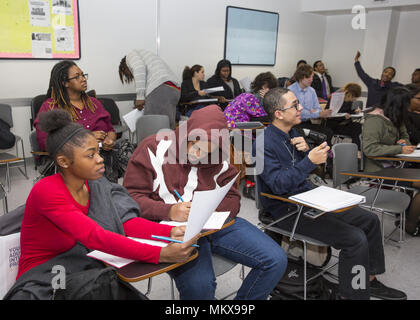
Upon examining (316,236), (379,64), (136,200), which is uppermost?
(379,64)

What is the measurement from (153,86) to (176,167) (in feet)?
8.10

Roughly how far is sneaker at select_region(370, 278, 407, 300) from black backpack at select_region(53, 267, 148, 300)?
1.78 meters

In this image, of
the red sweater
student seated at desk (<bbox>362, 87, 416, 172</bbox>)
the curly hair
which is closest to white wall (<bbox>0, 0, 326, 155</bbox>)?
the curly hair

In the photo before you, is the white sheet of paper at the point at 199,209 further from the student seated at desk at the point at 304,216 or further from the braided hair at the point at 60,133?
the student seated at desk at the point at 304,216

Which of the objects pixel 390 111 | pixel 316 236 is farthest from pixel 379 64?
pixel 316 236

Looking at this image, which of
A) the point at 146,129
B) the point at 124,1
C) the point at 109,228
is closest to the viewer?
the point at 109,228

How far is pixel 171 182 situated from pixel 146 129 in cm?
177

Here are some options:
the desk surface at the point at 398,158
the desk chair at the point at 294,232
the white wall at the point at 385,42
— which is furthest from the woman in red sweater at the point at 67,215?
the white wall at the point at 385,42

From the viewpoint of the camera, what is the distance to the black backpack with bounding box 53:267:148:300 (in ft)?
3.73

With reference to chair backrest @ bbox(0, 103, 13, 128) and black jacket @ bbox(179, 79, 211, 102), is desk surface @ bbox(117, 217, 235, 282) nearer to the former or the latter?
chair backrest @ bbox(0, 103, 13, 128)

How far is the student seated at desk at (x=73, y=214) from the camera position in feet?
4.17

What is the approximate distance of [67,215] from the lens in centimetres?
126
